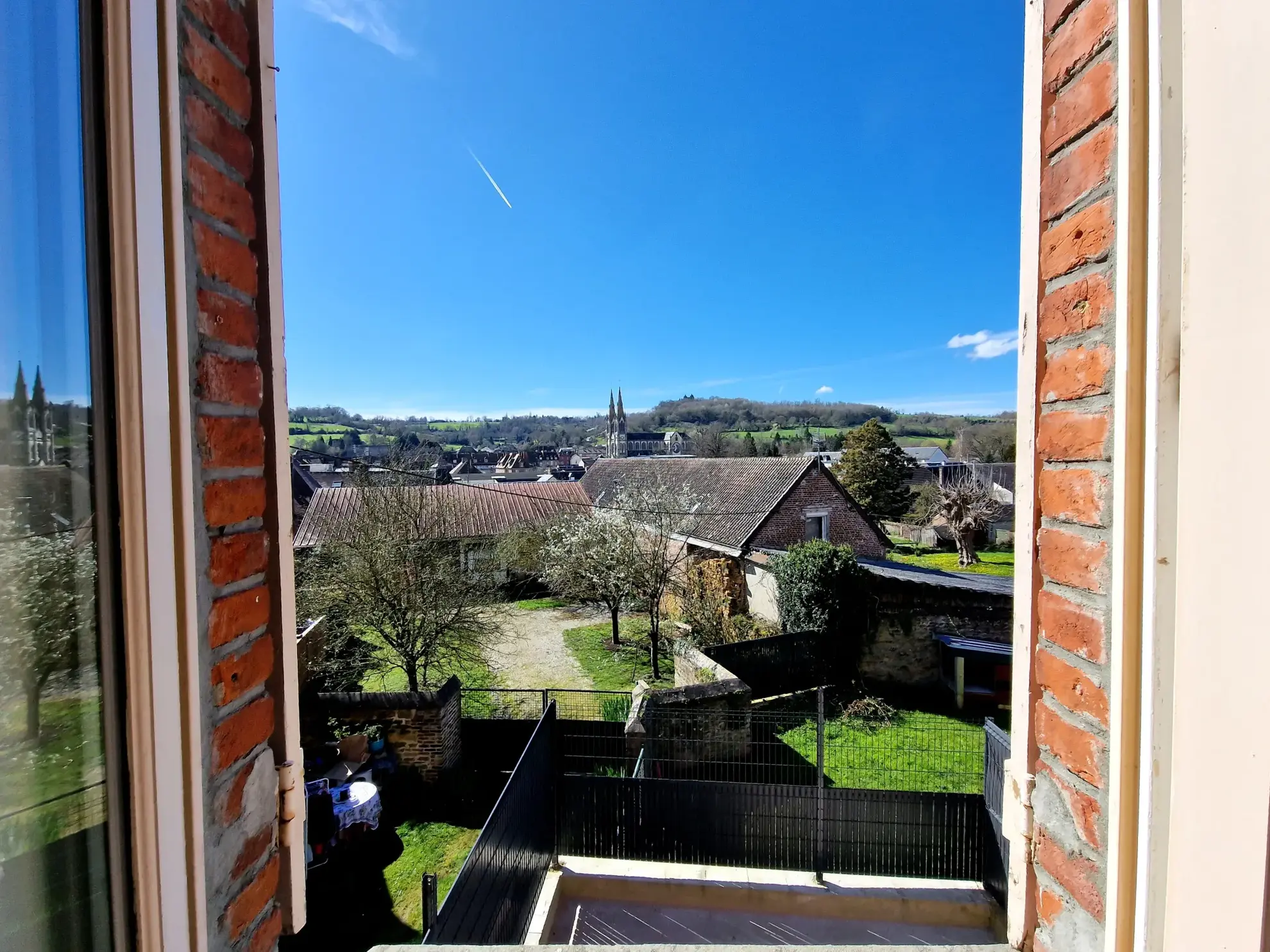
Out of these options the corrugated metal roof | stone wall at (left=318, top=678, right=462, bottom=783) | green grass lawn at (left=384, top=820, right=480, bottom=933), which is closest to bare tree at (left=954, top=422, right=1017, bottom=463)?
the corrugated metal roof

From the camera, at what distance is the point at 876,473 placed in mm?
30953

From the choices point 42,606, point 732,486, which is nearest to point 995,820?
point 42,606

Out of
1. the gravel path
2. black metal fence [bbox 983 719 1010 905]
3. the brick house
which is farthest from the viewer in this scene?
the brick house

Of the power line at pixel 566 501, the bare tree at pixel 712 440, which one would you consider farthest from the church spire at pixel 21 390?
the bare tree at pixel 712 440

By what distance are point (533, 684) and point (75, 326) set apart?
35.3ft

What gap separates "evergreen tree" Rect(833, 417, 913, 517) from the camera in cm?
3084

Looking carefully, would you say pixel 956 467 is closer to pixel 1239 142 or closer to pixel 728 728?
pixel 728 728

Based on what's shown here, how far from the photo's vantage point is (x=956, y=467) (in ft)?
107

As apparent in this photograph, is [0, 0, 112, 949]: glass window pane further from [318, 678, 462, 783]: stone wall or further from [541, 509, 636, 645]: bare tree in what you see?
[541, 509, 636, 645]: bare tree

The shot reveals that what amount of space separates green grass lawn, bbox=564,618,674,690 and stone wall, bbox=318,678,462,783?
384 centimetres

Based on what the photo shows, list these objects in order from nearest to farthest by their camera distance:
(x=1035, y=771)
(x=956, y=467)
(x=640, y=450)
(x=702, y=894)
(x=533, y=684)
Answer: (x=1035, y=771)
(x=702, y=894)
(x=533, y=684)
(x=956, y=467)
(x=640, y=450)

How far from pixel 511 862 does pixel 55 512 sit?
438cm

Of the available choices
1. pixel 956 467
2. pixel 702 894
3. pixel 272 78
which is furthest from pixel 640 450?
pixel 272 78

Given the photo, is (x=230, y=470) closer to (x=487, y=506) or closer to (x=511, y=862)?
(x=511, y=862)
